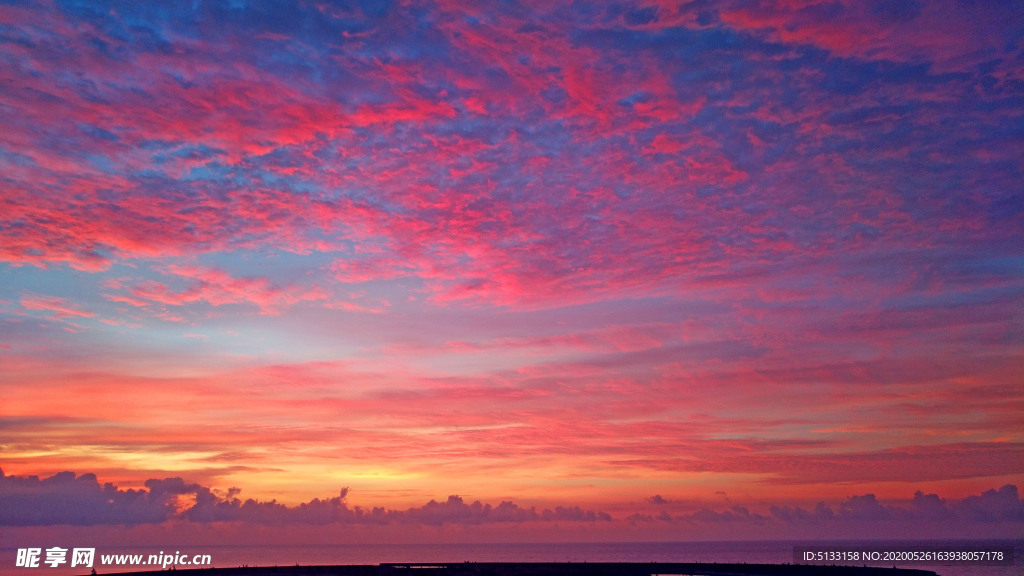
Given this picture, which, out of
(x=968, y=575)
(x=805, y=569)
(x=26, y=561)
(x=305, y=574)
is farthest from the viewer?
(x=968, y=575)

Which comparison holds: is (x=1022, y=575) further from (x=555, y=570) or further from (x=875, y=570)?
(x=555, y=570)

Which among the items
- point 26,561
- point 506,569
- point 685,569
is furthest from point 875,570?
point 26,561

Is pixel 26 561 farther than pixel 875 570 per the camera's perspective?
No

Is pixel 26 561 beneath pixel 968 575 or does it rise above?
above

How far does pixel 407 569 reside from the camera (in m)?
135

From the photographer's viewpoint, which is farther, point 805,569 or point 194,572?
point 805,569

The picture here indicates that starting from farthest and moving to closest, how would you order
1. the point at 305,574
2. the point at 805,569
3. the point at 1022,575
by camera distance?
1. the point at 1022,575
2. the point at 805,569
3. the point at 305,574

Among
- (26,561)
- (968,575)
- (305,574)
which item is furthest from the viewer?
(968,575)

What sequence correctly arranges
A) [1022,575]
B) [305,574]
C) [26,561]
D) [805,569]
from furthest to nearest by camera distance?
[1022,575], [805,569], [305,574], [26,561]

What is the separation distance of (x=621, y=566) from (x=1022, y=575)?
122 meters

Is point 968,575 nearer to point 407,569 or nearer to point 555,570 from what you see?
point 555,570

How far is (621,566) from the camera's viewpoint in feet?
487

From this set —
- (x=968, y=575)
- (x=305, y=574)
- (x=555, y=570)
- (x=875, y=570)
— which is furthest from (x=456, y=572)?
(x=968, y=575)

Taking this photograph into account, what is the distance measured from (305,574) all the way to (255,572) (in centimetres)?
1328
